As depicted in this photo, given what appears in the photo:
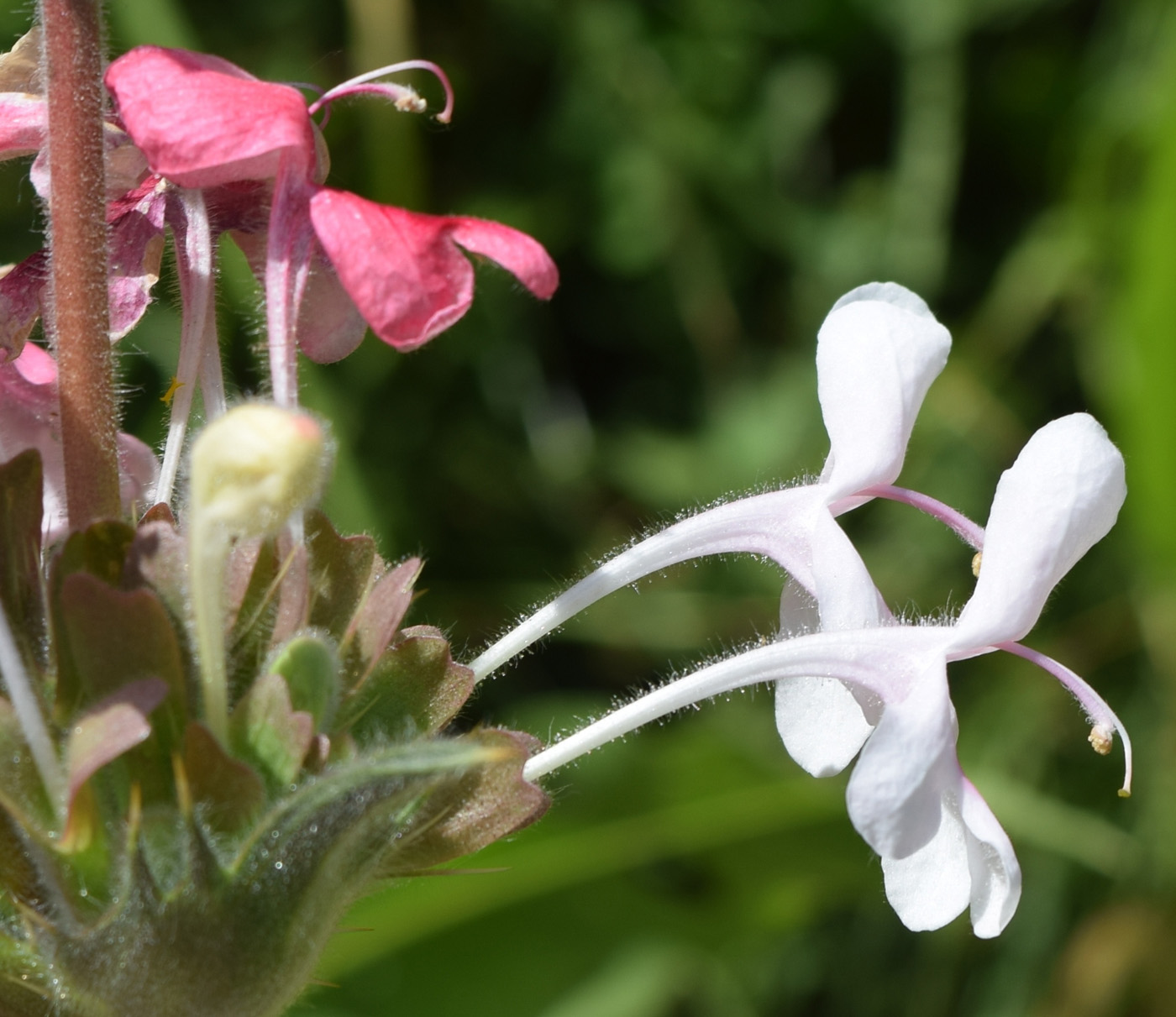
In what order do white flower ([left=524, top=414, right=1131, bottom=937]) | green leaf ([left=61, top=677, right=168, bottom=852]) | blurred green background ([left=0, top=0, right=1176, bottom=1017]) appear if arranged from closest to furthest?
green leaf ([left=61, top=677, right=168, bottom=852]) < white flower ([left=524, top=414, right=1131, bottom=937]) < blurred green background ([left=0, top=0, right=1176, bottom=1017])

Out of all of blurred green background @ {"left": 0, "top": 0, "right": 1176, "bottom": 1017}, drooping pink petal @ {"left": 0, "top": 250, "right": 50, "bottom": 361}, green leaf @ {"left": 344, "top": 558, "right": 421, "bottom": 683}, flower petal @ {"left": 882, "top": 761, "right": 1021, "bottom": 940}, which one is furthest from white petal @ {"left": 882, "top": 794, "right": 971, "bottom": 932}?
blurred green background @ {"left": 0, "top": 0, "right": 1176, "bottom": 1017}

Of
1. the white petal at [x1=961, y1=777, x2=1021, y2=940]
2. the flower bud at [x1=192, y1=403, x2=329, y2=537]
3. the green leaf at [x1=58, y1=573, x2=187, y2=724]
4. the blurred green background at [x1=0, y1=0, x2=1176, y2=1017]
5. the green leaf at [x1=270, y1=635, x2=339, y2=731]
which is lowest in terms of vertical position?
the blurred green background at [x1=0, y1=0, x2=1176, y2=1017]

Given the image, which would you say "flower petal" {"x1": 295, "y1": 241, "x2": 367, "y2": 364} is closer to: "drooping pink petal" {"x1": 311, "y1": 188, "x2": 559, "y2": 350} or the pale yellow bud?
"drooping pink petal" {"x1": 311, "y1": 188, "x2": 559, "y2": 350}

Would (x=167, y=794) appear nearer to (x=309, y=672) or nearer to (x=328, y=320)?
(x=309, y=672)

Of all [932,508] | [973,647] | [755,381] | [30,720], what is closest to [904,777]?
[973,647]

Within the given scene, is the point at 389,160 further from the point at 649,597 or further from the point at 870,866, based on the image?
the point at 870,866

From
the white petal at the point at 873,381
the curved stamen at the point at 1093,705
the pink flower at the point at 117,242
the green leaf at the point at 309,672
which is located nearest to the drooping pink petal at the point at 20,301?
the pink flower at the point at 117,242
